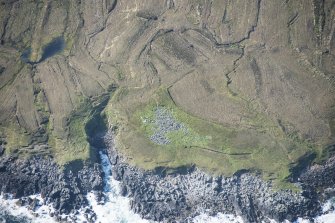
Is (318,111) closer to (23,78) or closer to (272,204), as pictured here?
(272,204)

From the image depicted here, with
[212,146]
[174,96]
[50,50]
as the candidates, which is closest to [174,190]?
[212,146]

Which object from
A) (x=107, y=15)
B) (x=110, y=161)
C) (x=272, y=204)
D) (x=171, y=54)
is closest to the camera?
(x=272, y=204)

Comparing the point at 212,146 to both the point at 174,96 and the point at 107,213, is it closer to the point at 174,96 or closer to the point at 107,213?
the point at 174,96

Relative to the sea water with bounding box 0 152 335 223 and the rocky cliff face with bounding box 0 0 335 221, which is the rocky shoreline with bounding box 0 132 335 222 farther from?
the sea water with bounding box 0 152 335 223

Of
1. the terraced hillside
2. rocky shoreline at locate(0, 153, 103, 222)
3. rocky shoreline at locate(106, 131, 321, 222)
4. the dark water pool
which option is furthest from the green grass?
the dark water pool

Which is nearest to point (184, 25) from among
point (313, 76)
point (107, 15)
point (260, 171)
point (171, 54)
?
point (171, 54)
